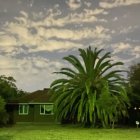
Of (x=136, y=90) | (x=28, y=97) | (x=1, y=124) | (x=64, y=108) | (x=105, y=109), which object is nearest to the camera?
(x=105, y=109)

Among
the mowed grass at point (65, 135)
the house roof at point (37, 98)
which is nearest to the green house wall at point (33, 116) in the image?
the house roof at point (37, 98)

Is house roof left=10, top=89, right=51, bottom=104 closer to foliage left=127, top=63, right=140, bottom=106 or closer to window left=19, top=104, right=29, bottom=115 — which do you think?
window left=19, top=104, right=29, bottom=115

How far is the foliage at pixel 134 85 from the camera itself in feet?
201

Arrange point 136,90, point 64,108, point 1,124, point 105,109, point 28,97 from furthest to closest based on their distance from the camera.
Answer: point 28,97 < point 136,90 < point 1,124 < point 64,108 < point 105,109

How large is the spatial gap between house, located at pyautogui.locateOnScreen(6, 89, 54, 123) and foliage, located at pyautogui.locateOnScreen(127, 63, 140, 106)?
12.0 metres

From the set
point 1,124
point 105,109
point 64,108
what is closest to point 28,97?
point 1,124

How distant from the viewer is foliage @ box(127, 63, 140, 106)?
61.3m

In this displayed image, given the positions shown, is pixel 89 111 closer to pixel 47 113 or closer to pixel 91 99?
pixel 91 99

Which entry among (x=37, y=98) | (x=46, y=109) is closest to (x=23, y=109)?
(x=37, y=98)

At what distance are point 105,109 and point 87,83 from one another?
3678mm

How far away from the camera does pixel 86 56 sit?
5409 centimetres

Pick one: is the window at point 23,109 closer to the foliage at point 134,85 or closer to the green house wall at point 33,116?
the green house wall at point 33,116

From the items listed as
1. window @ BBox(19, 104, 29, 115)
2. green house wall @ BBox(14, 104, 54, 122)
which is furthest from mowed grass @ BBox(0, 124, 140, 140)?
window @ BBox(19, 104, 29, 115)

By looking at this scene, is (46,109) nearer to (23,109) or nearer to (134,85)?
(23,109)
